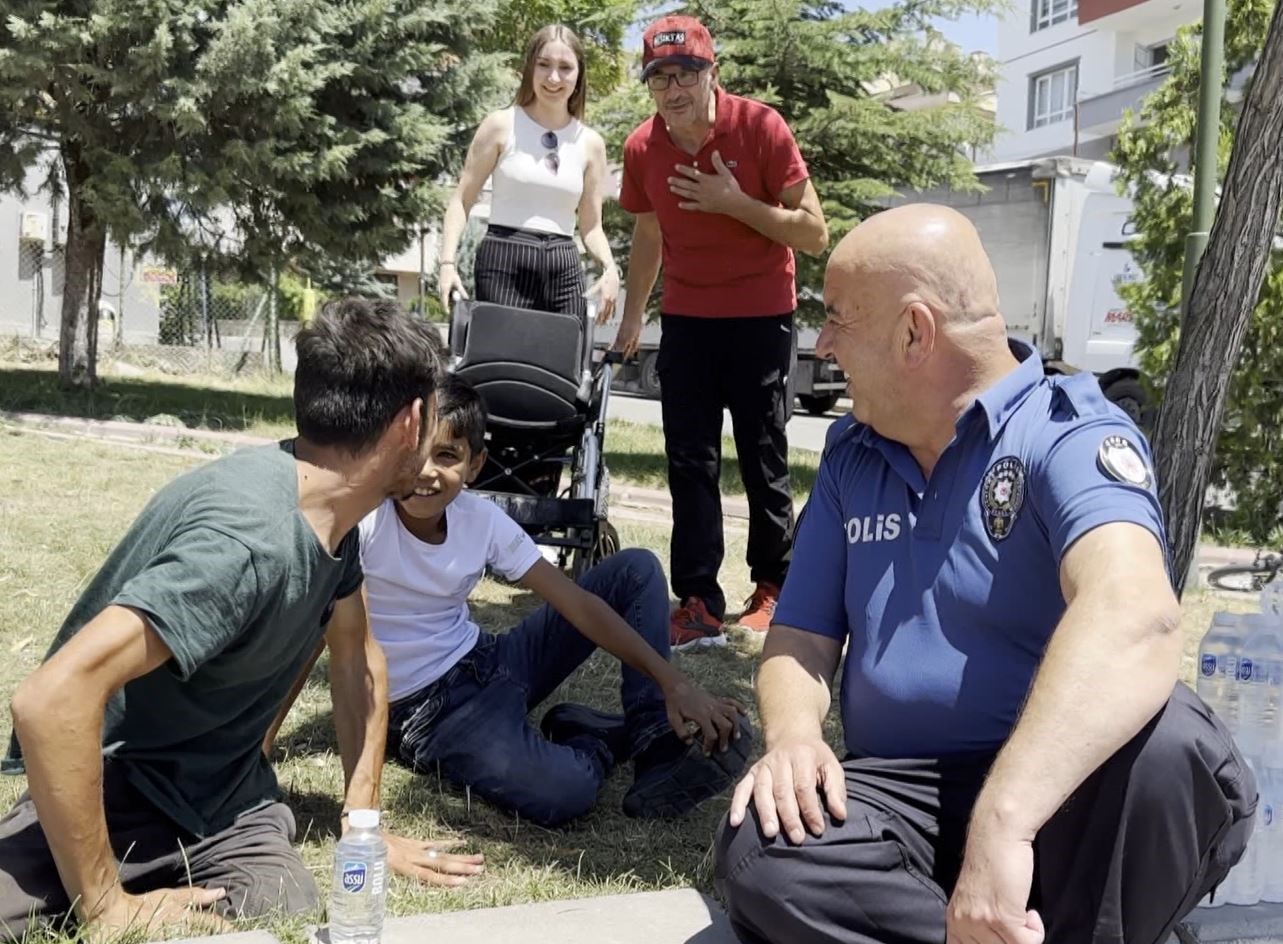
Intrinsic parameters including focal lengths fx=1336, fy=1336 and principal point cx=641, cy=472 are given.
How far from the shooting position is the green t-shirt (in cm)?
226

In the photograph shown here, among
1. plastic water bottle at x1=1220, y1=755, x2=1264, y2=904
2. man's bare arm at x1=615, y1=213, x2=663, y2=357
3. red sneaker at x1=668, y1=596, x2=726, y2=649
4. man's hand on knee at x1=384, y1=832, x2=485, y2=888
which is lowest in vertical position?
man's hand on knee at x1=384, y1=832, x2=485, y2=888

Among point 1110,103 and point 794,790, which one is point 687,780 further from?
point 1110,103

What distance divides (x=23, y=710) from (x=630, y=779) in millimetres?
1900

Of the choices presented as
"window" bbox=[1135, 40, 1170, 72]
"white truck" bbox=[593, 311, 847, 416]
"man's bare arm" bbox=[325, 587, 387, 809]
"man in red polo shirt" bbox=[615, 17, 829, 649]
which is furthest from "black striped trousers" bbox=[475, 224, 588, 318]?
"window" bbox=[1135, 40, 1170, 72]

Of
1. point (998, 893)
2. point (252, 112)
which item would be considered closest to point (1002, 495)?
point (998, 893)

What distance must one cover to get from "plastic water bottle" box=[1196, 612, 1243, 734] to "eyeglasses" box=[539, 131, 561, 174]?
3794 mm

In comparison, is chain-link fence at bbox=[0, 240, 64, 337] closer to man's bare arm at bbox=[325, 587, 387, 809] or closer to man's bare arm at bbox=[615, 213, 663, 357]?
man's bare arm at bbox=[615, 213, 663, 357]

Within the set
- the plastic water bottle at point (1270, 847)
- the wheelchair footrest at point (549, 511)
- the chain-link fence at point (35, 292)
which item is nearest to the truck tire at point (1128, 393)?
the wheelchair footrest at point (549, 511)

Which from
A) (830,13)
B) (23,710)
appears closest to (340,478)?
(23,710)

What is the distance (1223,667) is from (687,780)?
1284 millimetres

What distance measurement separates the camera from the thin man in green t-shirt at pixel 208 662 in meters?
2.20

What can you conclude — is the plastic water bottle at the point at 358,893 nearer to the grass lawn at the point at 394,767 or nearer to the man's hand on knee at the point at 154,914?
the grass lawn at the point at 394,767

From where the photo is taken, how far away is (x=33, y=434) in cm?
988

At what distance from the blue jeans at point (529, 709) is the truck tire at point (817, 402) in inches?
648
